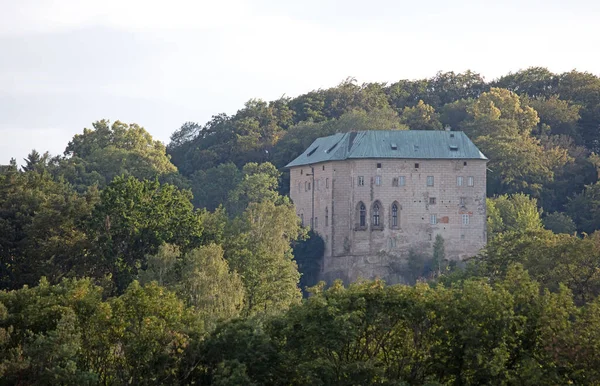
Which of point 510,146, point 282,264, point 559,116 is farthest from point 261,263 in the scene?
point 559,116

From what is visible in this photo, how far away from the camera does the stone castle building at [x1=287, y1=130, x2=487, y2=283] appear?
111 metres

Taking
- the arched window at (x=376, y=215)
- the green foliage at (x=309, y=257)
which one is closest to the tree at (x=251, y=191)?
the green foliage at (x=309, y=257)

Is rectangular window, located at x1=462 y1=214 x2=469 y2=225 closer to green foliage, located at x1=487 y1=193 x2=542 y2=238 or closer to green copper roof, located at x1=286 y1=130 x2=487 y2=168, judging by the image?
green foliage, located at x1=487 y1=193 x2=542 y2=238

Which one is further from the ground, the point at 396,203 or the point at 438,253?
the point at 396,203

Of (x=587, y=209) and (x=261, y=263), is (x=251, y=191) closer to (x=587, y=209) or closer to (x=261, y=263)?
(x=587, y=209)

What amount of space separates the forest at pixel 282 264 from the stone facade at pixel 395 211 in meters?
1.62

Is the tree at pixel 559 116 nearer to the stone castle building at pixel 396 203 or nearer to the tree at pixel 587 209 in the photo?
the tree at pixel 587 209

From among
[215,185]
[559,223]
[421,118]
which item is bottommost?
[559,223]

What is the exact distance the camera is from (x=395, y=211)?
111812mm

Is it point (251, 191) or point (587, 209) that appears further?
point (251, 191)

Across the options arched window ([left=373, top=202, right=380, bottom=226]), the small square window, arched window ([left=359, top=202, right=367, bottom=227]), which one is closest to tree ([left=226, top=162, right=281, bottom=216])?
arched window ([left=359, top=202, right=367, bottom=227])

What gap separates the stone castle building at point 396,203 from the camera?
363 ft

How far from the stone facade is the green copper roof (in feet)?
1.65

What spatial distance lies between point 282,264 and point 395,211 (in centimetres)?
2946
